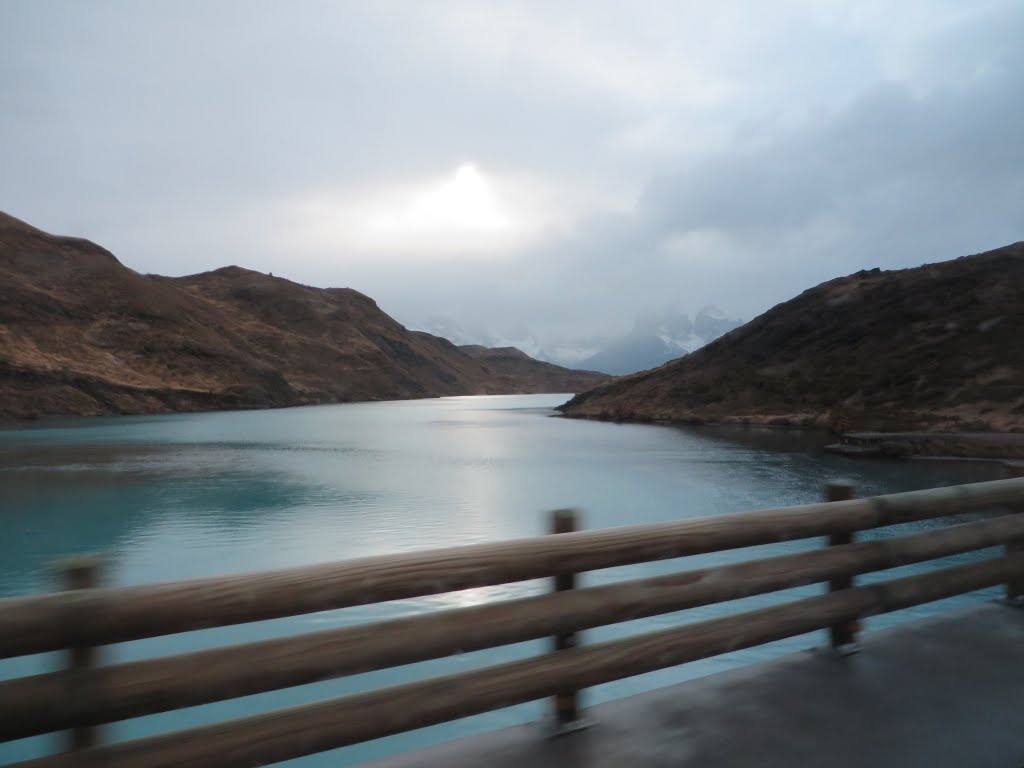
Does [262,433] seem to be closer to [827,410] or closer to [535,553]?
[827,410]

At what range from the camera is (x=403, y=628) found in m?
2.50

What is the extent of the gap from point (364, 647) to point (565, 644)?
0.86 meters

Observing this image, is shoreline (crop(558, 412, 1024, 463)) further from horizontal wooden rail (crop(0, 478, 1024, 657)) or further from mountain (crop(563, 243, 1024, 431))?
horizontal wooden rail (crop(0, 478, 1024, 657))

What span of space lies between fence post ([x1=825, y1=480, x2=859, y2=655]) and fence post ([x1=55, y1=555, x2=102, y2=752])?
122 inches

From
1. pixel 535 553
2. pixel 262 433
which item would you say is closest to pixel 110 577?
pixel 535 553

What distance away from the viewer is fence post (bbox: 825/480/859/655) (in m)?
3.66

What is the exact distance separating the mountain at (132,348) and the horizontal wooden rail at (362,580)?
3172 inches

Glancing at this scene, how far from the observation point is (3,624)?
1.94 metres

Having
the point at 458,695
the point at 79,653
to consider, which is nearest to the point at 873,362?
the point at 458,695

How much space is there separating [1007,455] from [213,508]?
95.6 feet

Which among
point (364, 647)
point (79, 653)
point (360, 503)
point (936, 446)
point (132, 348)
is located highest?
point (132, 348)

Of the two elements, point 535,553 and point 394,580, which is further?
point 535,553

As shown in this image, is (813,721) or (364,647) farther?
(813,721)

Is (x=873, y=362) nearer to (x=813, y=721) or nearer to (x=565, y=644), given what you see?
(x=813, y=721)
